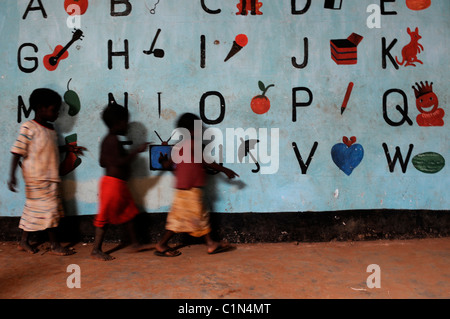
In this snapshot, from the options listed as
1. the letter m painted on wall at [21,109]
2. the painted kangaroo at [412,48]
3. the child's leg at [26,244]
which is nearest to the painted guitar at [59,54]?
the letter m painted on wall at [21,109]

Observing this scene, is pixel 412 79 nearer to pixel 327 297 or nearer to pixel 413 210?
pixel 413 210

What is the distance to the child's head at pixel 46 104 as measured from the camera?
2.78 metres

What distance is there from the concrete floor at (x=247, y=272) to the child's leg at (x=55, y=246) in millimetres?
67

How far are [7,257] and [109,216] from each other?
0.96 metres

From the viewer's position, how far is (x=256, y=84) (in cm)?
303

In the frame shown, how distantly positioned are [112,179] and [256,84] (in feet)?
4.99

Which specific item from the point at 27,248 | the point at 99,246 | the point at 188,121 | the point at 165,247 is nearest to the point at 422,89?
the point at 188,121

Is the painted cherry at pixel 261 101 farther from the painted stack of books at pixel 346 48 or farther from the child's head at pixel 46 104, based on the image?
the child's head at pixel 46 104

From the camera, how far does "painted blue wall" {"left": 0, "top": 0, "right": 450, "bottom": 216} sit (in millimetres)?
3021

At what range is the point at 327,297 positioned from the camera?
2.07 m

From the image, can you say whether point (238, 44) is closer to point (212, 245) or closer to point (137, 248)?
point (212, 245)

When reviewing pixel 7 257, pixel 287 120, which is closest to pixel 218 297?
pixel 287 120

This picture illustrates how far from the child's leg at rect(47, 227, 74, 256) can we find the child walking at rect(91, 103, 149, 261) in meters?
0.30

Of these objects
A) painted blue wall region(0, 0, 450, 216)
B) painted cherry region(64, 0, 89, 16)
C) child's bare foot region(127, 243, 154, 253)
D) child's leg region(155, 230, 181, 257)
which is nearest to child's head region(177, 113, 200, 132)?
painted blue wall region(0, 0, 450, 216)
